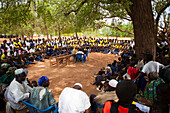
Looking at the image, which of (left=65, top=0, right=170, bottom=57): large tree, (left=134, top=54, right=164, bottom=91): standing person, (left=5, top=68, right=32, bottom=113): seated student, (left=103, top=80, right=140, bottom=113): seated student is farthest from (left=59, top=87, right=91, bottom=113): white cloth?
(left=65, top=0, right=170, bottom=57): large tree

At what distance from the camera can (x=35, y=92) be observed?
95.9 inches

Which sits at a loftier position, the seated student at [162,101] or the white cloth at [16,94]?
the seated student at [162,101]

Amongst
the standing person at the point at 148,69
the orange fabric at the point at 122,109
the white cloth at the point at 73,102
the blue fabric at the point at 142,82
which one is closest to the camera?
the orange fabric at the point at 122,109

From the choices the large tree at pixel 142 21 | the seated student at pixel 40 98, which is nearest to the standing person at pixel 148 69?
the large tree at pixel 142 21

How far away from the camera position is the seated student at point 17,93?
8.73ft

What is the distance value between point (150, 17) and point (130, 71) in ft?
11.4

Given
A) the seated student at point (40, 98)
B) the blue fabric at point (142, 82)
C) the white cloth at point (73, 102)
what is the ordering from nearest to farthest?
1. the white cloth at point (73, 102)
2. the seated student at point (40, 98)
3. the blue fabric at point (142, 82)

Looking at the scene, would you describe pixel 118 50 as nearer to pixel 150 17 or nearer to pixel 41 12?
pixel 150 17

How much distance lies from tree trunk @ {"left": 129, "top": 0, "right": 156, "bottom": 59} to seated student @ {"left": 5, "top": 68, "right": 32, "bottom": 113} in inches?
210

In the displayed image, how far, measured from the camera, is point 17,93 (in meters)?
2.66

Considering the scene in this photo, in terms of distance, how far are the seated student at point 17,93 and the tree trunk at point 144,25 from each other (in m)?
5.33

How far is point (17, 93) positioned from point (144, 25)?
5.97m

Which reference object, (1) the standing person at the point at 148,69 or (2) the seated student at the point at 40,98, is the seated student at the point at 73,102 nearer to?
(2) the seated student at the point at 40,98

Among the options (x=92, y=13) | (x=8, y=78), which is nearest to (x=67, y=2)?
(x=92, y=13)
